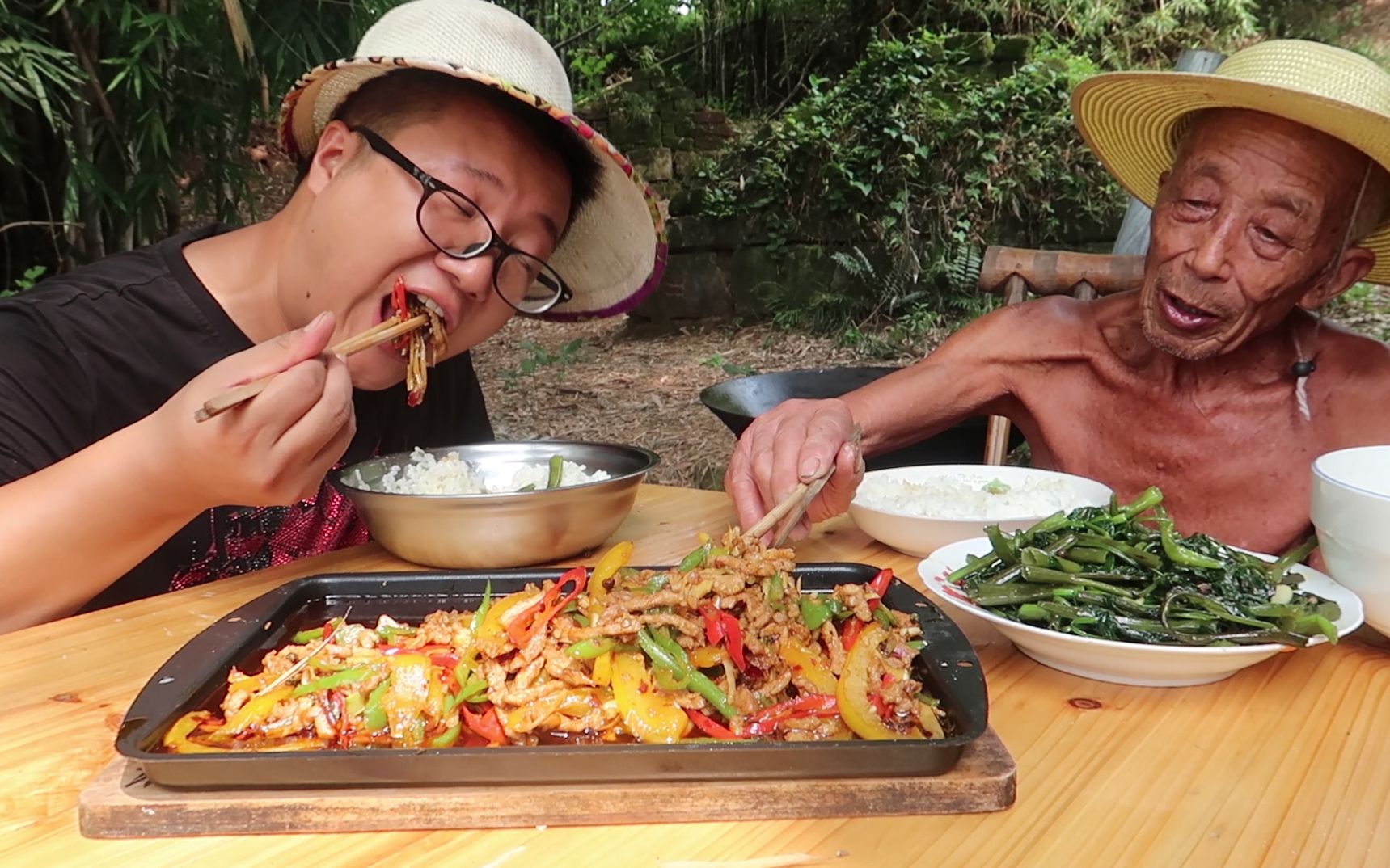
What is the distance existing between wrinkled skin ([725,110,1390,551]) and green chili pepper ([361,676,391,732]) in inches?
32.7

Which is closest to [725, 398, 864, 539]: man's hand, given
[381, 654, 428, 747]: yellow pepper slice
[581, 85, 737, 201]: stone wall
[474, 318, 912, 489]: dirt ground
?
[381, 654, 428, 747]: yellow pepper slice

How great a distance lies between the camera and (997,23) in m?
9.12

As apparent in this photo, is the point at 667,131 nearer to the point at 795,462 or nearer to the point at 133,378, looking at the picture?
the point at 133,378

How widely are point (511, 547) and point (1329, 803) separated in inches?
48.6

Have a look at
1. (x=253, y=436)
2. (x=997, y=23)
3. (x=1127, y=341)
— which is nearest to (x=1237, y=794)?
(x=253, y=436)

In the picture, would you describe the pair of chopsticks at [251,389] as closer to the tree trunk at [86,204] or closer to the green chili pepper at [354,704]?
the green chili pepper at [354,704]

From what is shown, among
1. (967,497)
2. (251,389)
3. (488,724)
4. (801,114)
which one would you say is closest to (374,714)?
(488,724)

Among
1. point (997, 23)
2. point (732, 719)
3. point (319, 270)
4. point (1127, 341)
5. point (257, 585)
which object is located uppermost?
point (997, 23)

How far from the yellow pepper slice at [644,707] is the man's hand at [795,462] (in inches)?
22.0

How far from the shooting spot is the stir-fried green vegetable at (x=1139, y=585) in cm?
128

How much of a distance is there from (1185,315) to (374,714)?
1947 mm

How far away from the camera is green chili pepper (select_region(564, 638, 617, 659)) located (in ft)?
3.93

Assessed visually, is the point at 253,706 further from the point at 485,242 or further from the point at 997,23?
the point at 997,23

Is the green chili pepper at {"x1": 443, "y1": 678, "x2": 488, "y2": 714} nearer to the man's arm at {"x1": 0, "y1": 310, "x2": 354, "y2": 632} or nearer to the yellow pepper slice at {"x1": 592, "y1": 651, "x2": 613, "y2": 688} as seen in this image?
the yellow pepper slice at {"x1": 592, "y1": 651, "x2": 613, "y2": 688}
